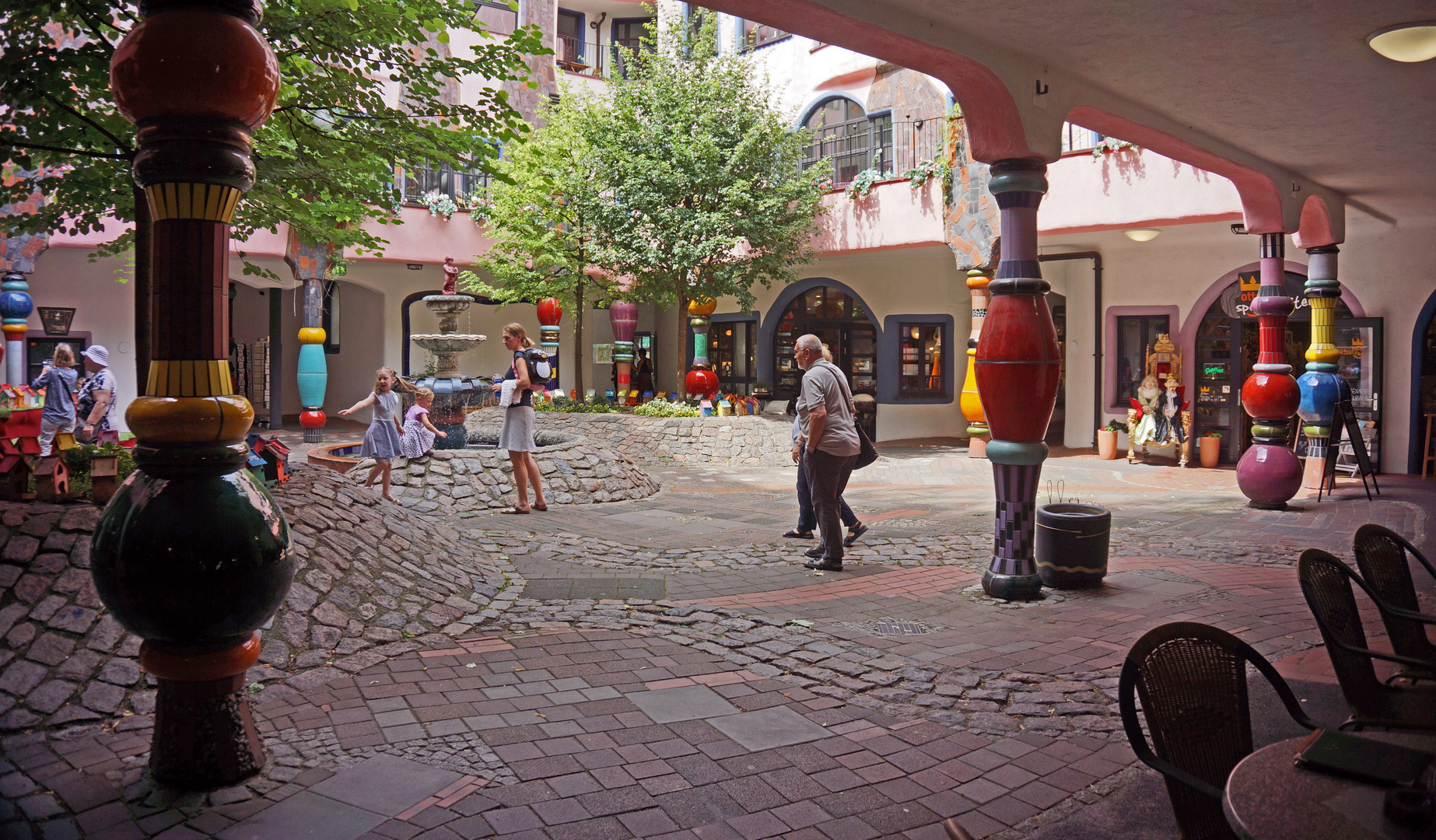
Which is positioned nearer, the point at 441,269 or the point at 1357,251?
the point at 1357,251

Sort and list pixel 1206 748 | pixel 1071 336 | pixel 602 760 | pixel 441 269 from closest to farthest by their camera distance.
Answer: pixel 1206 748
pixel 602 760
pixel 1071 336
pixel 441 269

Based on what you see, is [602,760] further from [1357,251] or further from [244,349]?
[244,349]

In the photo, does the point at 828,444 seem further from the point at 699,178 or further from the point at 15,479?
the point at 699,178

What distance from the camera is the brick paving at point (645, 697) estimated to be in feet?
10.2

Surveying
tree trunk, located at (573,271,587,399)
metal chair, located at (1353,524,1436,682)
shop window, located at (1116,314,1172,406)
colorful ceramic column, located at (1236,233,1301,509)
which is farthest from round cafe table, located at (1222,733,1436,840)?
tree trunk, located at (573,271,587,399)

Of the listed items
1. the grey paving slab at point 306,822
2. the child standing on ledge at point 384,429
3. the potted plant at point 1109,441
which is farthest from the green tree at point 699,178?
the grey paving slab at point 306,822

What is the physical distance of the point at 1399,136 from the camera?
7.77m

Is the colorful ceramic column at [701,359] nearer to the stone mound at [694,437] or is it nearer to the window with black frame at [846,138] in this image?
the stone mound at [694,437]

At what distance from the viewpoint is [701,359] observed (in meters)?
18.3

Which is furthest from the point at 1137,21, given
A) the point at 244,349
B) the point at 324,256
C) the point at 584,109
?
the point at 244,349

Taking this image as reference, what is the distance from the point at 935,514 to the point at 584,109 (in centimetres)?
1136

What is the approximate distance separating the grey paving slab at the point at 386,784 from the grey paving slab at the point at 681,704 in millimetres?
956

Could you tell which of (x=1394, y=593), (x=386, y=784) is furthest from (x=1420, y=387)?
(x=386, y=784)

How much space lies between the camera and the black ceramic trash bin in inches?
249
